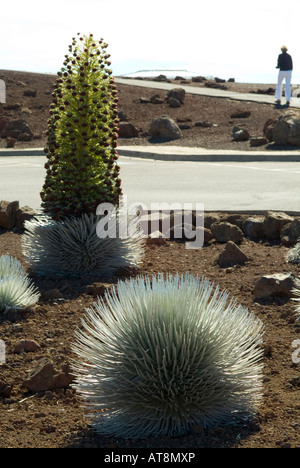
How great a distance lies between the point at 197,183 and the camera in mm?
12656

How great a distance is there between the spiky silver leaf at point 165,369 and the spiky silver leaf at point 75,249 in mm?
2912

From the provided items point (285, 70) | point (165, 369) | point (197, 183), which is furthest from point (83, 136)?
point (285, 70)

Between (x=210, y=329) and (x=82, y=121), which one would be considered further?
(x=82, y=121)

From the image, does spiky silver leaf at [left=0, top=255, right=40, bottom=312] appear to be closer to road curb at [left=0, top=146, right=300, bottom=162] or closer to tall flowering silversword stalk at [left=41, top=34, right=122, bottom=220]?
tall flowering silversword stalk at [left=41, top=34, right=122, bottom=220]

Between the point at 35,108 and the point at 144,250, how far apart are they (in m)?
17.3

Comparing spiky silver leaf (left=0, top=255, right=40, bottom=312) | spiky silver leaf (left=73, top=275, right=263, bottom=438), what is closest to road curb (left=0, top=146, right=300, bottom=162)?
spiky silver leaf (left=0, top=255, right=40, bottom=312)

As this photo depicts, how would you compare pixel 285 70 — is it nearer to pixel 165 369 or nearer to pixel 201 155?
pixel 201 155

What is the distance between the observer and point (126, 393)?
408 centimetres

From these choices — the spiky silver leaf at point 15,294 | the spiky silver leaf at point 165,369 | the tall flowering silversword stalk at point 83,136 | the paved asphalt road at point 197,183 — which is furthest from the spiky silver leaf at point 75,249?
the spiky silver leaf at point 165,369

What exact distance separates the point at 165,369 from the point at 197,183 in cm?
882

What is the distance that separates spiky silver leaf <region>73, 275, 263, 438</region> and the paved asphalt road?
17.4 ft

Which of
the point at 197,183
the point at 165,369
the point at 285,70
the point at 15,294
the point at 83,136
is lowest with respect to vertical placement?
the point at 15,294
